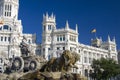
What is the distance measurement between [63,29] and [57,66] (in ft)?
194

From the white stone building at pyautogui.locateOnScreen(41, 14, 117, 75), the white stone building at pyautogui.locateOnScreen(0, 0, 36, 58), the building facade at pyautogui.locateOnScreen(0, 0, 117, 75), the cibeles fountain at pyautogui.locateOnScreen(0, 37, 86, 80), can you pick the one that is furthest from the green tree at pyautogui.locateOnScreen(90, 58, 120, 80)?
the cibeles fountain at pyautogui.locateOnScreen(0, 37, 86, 80)

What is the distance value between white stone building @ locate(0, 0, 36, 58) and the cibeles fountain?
4465 cm

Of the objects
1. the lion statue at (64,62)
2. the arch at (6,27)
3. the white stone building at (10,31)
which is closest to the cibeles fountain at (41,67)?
the lion statue at (64,62)

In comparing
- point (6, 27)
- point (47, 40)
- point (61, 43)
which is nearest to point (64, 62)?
point (61, 43)

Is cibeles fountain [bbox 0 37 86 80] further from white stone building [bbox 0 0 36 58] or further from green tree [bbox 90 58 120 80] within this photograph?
white stone building [bbox 0 0 36 58]

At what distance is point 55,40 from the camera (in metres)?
94.1

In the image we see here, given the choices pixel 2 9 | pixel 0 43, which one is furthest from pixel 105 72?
pixel 2 9

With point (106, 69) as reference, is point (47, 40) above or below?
above

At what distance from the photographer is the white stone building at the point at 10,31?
294 ft

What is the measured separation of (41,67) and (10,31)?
192 feet

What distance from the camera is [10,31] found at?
3711 inches

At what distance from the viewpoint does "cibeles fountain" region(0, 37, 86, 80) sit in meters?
32.9

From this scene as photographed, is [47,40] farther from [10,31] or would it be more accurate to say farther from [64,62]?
[64,62]

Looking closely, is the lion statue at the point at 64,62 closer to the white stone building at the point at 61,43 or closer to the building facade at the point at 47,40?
the building facade at the point at 47,40
